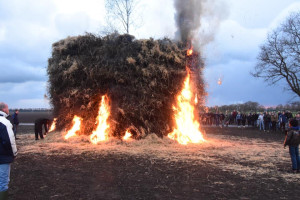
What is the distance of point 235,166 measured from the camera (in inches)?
317

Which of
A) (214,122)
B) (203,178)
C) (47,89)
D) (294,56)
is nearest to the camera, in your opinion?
(203,178)

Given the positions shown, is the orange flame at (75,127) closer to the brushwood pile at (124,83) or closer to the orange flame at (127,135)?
the brushwood pile at (124,83)

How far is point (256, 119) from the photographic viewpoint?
27062mm

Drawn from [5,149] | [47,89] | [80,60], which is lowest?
[5,149]

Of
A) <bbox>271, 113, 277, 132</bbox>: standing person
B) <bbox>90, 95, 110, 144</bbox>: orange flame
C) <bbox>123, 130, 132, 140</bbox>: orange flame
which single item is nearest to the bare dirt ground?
<bbox>123, 130, 132, 140</bbox>: orange flame

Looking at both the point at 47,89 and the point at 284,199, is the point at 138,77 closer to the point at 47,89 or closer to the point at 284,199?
the point at 47,89

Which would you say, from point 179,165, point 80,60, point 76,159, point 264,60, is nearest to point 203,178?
point 179,165

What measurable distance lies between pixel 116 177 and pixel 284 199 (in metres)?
3.85

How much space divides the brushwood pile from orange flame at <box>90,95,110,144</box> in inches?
8.4

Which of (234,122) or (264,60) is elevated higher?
(264,60)

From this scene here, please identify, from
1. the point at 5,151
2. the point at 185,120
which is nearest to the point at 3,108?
the point at 5,151

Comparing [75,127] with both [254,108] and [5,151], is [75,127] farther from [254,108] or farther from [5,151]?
[254,108]

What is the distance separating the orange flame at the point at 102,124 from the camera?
12516 mm

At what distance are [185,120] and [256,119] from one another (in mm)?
16598
